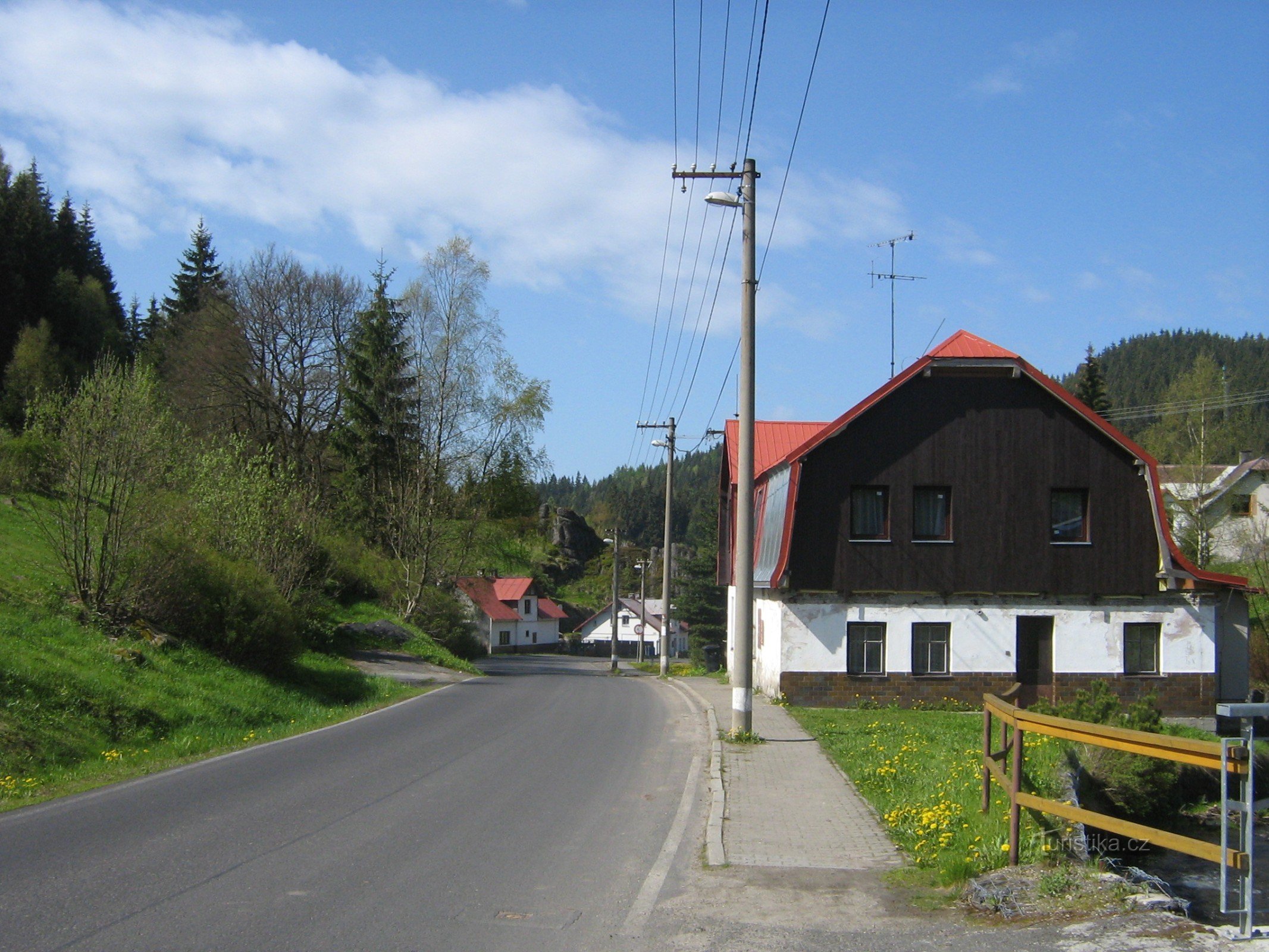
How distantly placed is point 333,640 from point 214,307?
20.1m

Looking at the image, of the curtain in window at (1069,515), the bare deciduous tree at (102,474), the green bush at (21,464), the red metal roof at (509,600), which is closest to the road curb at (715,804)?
the curtain in window at (1069,515)

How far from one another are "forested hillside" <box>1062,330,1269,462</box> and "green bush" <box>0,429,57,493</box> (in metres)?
45.0

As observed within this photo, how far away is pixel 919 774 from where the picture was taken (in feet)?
37.6

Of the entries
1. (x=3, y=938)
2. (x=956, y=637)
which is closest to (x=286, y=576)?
(x=956, y=637)

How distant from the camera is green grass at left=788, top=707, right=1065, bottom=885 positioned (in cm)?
751

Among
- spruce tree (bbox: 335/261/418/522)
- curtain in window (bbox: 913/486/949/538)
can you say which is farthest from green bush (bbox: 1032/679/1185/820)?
spruce tree (bbox: 335/261/418/522)

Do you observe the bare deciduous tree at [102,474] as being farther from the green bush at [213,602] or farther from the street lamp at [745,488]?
the street lamp at [745,488]

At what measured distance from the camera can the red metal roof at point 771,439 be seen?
29500 millimetres

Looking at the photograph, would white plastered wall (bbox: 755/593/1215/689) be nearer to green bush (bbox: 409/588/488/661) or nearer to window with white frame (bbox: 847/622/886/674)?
window with white frame (bbox: 847/622/886/674)

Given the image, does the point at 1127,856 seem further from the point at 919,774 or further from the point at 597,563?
the point at 597,563

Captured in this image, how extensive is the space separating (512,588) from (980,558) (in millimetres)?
68333

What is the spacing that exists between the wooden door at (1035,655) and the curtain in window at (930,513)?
2.57 m

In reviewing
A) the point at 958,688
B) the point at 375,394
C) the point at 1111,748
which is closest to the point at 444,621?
the point at 375,394

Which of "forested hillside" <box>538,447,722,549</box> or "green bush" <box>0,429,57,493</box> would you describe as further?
"forested hillside" <box>538,447,722,549</box>
